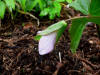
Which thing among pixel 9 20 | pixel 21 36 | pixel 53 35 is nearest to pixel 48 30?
pixel 53 35

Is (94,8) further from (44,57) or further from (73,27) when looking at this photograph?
(44,57)

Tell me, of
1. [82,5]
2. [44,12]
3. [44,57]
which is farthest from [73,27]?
[44,12]

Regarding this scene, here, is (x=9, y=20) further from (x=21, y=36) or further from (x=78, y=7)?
(x=78, y=7)

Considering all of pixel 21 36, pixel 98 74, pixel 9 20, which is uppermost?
pixel 9 20

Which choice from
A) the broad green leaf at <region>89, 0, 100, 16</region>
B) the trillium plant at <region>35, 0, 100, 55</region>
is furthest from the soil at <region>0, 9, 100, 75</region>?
the broad green leaf at <region>89, 0, 100, 16</region>

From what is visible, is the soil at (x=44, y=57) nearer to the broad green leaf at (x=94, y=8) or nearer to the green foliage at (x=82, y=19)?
the green foliage at (x=82, y=19)

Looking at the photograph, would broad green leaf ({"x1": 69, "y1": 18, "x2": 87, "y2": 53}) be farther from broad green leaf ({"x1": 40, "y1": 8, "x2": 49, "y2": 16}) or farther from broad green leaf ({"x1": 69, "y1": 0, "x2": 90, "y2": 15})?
broad green leaf ({"x1": 40, "y1": 8, "x2": 49, "y2": 16})
